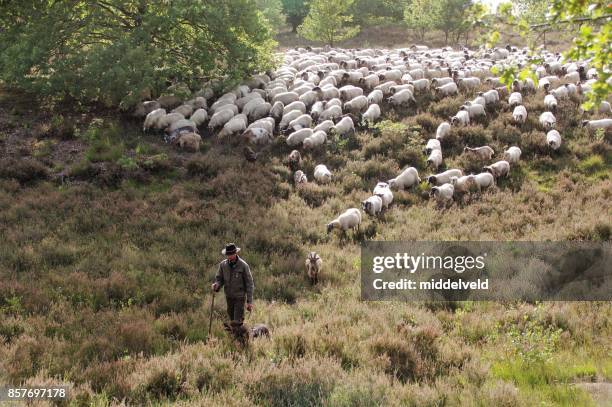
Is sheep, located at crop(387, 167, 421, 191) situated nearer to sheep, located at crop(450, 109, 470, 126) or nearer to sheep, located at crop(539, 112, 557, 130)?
sheep, located at crop(450, 109, 470, 126)

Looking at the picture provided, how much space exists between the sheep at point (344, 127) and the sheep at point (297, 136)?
4.24ft

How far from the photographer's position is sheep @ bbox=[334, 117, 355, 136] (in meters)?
19.6

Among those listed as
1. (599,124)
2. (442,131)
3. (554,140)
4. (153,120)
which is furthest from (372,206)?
(599,124)

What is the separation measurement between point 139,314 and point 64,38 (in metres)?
15.1

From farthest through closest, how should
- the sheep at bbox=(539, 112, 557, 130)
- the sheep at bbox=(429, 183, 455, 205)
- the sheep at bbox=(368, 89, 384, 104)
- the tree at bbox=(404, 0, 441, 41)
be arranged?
the tree at bbox=(404, 0, 441, 41) < the sheep at bbox=(368, 89, 384, 104) < the sheep at bbox=(539, 112, 557, 130) < the sheep at bbox=(429, 183, 455, 205)

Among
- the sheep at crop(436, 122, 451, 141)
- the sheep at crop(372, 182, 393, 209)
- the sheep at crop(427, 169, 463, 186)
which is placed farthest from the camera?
the sheep at crop(436, 122, 451, 141)

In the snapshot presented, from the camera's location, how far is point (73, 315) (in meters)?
8.47

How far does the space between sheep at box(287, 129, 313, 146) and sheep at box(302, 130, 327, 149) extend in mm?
261

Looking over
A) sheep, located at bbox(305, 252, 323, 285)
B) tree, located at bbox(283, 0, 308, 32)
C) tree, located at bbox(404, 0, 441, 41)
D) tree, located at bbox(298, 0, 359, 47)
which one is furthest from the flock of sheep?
tree, located at bbox(283, 0, 308, 32)

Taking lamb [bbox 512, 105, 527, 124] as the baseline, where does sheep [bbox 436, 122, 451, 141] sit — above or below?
→ below

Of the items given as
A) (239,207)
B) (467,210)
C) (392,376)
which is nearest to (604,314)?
(392,376)

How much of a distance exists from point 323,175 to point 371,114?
5.52 m

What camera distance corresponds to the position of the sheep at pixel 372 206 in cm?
1417

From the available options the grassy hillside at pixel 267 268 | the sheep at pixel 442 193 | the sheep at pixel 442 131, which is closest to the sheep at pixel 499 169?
→ the grassy hillside at pixel 267 268
